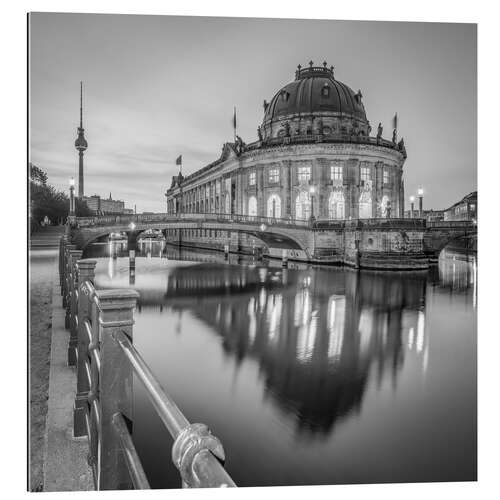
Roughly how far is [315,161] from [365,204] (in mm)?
4905

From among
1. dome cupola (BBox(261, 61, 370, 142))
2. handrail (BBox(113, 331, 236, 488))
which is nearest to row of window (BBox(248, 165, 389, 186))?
dome cupola (BBox(261, 61, 370, 142))

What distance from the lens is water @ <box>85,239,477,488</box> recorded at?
4.04 m

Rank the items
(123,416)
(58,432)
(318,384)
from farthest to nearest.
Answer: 1. (318,384)
2. (58,432)
3. (123,416)

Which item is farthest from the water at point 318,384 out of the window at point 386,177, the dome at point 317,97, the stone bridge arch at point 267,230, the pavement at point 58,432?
the dome at point 317,97

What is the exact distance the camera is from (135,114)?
5770mm

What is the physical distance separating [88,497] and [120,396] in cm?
85

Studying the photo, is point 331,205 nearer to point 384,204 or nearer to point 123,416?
point 384,204

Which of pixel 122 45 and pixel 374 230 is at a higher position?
pixel 122 45

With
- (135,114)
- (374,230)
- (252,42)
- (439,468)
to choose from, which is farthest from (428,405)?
(374,230)

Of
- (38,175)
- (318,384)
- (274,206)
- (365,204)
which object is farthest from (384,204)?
(38,175)

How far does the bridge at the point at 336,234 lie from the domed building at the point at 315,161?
2824mm

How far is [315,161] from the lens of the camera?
28516mm

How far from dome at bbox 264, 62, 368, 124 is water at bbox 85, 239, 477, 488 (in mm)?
23325

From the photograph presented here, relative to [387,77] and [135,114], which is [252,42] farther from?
[387,77]
